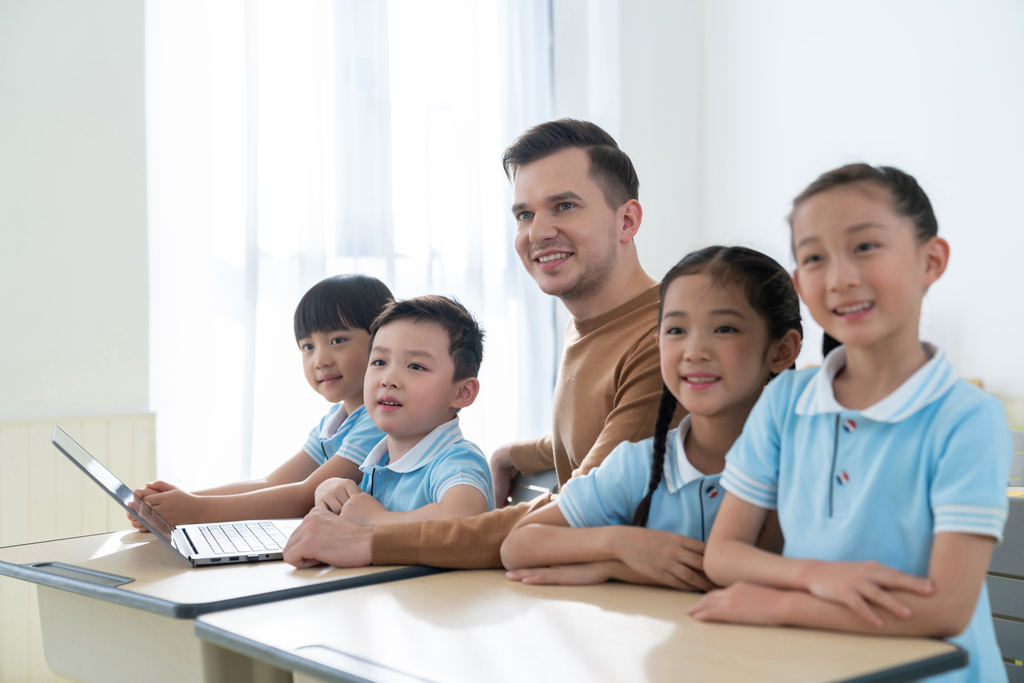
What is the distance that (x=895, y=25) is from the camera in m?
3.17

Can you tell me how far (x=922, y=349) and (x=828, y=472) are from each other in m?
0.17

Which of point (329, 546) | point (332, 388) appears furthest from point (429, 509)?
point (332, 388)

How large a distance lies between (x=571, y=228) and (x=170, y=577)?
0.97m

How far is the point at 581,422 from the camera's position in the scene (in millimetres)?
1591

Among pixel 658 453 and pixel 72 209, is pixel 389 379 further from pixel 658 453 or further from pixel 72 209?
pixel 72 209

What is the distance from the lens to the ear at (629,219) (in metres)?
1.76

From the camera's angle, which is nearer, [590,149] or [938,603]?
[938,603]

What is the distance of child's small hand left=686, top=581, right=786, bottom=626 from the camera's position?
870 mm

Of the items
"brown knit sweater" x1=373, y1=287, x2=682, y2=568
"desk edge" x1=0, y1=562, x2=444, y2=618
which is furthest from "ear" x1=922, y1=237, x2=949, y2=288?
"desk edge" x1=0, y1=562, x2=444, y2=618

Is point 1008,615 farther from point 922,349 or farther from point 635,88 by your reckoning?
point 635,88

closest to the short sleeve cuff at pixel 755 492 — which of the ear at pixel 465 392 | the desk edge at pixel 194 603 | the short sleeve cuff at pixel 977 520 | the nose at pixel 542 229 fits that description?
the short sleeve cuff at pixel 977 520

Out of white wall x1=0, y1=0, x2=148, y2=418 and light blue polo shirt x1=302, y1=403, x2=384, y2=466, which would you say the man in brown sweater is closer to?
light blue polo shirt x1=302, y1=403, x2=384, y2=466

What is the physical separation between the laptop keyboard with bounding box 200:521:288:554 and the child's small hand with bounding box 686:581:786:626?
2.19 feet

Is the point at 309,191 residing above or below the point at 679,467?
above
